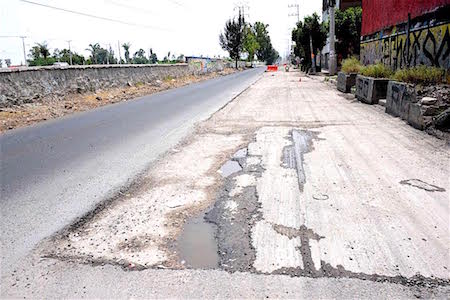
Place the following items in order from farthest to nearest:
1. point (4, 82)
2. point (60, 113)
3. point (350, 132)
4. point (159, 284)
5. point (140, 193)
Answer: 1. point (60, 113)
2. point (4, 82)
3. point (350, 132)
4. point (140, 193)
5. point (159, 284)

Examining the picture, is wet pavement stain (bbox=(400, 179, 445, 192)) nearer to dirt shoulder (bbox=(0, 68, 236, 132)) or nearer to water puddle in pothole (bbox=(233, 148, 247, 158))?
water puddle in pothole (bbox=(233, 148, 247, 158))

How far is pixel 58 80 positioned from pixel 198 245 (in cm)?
1440

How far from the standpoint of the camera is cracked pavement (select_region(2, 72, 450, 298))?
291 cm

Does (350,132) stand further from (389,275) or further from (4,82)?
(4,82)

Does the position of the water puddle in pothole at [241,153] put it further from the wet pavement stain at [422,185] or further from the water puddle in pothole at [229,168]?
the wet pavement stain at [422,185]

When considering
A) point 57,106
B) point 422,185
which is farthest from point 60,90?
point 422,185

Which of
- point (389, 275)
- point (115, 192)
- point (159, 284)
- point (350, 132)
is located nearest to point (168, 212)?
Result: point (115, 192)

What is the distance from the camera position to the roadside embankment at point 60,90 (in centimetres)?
1248

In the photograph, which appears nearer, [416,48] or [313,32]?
[416,48]

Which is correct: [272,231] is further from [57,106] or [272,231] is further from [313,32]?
[313,32]

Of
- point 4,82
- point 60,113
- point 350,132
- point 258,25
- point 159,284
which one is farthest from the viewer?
point 258,25

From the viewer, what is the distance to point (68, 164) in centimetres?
653

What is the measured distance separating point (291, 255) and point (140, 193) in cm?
251

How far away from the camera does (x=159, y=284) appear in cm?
293
